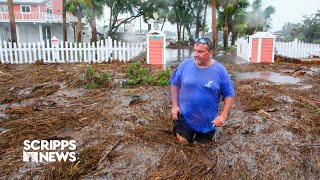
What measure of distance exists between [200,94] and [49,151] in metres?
1.94

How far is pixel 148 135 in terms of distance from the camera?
12.4 feet

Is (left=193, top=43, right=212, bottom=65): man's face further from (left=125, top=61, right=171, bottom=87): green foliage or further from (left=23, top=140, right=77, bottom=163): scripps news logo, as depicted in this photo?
(left=125, top=61, right=171, bottom=87): green foliage

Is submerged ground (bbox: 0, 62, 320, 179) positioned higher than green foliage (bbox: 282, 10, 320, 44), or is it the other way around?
green foliage (bbox: 282, 10, 320, 44)

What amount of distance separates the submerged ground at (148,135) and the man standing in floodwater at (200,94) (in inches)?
10.5

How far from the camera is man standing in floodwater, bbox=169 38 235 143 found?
3.06m

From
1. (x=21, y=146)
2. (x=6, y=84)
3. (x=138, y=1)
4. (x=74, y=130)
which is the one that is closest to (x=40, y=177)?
(x=21, y=146)

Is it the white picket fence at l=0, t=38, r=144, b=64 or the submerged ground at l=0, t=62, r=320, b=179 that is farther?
the white picket fence at l=0, t=38, r=144, b=64

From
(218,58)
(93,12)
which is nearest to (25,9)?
(93,12)

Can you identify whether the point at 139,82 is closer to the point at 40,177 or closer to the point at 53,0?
the point at 40,177

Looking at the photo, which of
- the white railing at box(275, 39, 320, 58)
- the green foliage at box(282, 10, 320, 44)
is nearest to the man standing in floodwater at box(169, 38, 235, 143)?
the white railing at box(275, 39, 320, 58)

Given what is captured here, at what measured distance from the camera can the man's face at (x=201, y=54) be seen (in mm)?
3000

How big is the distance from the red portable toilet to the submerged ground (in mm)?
7430

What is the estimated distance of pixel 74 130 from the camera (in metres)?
3.98

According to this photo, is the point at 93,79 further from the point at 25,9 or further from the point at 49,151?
the point at 25,9
